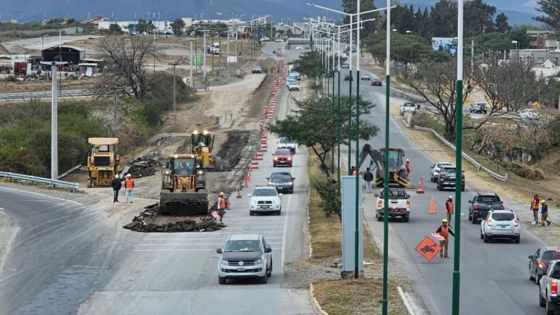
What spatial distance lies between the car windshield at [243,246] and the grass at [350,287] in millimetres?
2232

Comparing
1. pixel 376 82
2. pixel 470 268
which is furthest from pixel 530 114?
pixel 470 268

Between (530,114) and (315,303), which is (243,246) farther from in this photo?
(530,114)

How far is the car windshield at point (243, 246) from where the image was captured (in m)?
34.1

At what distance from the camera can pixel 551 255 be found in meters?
30.8

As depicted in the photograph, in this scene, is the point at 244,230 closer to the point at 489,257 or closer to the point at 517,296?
the point at 489,257

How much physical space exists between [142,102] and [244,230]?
6323cm

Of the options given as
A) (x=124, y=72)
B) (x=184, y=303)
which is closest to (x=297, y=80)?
(x=124, y=72)

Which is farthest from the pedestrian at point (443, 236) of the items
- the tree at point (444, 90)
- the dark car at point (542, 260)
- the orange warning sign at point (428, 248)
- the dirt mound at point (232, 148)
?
the tree at point (444, 90)

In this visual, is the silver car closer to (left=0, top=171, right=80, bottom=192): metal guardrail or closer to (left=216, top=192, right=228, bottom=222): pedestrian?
(left=216, top=192, right=228, bottom=222): pedestrian

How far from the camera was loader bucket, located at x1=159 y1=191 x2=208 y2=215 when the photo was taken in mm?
50375

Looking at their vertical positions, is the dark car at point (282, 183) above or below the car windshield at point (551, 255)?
below

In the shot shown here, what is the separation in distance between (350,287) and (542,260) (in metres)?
5.41

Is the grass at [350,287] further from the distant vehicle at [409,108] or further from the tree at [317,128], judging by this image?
the distant vehicle at [409,108]

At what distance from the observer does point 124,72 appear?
11419cm
